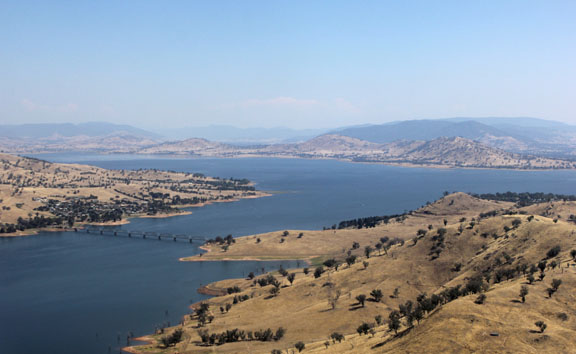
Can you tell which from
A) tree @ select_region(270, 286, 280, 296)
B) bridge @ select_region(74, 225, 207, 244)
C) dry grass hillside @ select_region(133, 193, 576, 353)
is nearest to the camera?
dry grass hillside @ select_region(133, 193, 576, 353)

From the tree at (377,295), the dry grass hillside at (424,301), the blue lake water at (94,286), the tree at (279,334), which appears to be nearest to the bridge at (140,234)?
the blue lake water at (94,286)

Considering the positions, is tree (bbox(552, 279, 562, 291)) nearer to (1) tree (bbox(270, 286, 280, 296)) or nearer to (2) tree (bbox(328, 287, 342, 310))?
(2) tree (bbox(328, 287, 342, 310))

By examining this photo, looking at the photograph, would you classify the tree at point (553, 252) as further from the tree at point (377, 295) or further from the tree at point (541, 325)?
the tree at point (541, 325)

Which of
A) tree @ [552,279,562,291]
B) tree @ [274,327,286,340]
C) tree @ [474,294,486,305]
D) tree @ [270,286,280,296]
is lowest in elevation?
tree @ [270,286,280,296]

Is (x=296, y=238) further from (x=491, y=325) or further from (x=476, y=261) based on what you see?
(x=491, y=325)

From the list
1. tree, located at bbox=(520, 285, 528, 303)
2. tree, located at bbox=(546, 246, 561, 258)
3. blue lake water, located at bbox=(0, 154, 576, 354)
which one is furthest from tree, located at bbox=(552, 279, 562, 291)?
blue lake water, located at bbox=(0, 154, 576, 354)

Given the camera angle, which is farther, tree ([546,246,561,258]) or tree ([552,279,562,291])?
tree ([546,246,561,258])
